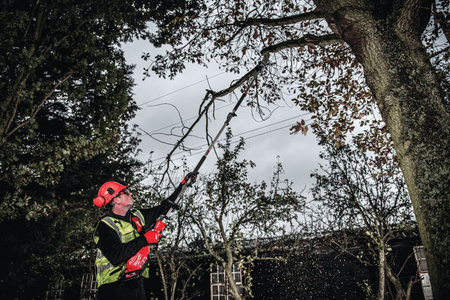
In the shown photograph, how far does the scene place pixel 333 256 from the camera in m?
13.3

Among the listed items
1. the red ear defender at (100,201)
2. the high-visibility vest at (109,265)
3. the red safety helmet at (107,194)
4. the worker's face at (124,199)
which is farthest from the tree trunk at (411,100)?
the red ear defender at (100,201)

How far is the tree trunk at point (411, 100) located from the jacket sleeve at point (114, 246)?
241cm

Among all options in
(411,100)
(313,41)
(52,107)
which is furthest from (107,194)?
Result: (52,107)

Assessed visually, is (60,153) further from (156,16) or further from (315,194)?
(315,194)

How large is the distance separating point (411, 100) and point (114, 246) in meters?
2.87

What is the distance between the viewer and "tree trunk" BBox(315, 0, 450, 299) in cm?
166

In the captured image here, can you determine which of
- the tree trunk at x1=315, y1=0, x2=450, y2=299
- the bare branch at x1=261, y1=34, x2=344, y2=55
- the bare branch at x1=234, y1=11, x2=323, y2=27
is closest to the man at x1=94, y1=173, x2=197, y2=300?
the tree trunk at x1=315, y1=0, x2=450, y2=299

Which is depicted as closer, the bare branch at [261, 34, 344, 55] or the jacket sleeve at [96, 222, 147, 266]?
the jacket sleeve at [96, 222, 147, 266]

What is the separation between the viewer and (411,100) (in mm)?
1956

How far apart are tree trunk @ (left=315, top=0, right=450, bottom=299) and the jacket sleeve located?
2.41 meters

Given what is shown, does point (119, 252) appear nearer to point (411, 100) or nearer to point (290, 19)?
point (411, 100)

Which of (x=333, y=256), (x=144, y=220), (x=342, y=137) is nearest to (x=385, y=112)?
(x=144, y=220)

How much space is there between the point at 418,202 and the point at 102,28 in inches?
343

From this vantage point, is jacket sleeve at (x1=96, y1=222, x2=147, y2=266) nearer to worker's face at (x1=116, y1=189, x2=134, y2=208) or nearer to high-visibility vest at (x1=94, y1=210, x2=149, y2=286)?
high-visibility vest at (x1=94, y1=210, x2=149, y2=286)
